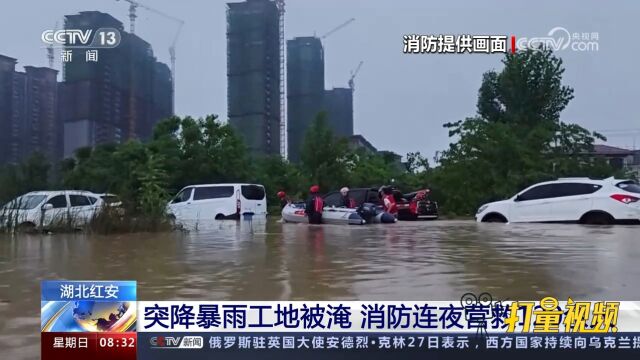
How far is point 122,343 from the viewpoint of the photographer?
2303mm

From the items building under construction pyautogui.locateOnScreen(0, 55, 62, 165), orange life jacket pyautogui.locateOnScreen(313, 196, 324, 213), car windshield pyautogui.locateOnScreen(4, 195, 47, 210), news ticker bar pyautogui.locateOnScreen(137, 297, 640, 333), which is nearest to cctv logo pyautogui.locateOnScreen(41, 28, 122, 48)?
building under construction pyautogui.locateOnScreen(0, 55, 62, 165)

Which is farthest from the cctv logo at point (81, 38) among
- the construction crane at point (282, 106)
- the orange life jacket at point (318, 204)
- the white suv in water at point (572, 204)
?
the white suv in water at point (572, 204)

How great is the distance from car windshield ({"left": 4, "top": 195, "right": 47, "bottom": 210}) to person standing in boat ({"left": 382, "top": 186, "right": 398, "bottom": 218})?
2.30 metres

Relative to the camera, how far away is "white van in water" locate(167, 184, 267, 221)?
137 inches

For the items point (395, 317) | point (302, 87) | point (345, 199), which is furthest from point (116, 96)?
point (395, 317)

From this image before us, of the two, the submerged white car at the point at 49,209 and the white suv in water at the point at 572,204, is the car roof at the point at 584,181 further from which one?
the submerged white car at the point at 49,209

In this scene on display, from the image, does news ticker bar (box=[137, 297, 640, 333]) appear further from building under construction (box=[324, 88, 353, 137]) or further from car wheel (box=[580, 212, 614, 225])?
car wheel (box=[580, 212, 614, 225])

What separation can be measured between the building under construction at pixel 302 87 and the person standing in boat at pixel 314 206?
434mm

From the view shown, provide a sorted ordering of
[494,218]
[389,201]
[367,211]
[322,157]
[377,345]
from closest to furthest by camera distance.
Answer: [377,345] → [322,157] → [367,211] → [389,201] → [494,218]

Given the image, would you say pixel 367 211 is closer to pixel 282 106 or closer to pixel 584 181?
pixel 282 106

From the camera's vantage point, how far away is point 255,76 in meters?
3.16

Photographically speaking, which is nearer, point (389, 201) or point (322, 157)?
point (322, 157)

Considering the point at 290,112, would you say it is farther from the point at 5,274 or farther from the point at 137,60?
the point at 5,274

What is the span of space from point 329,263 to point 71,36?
6.68 ft
